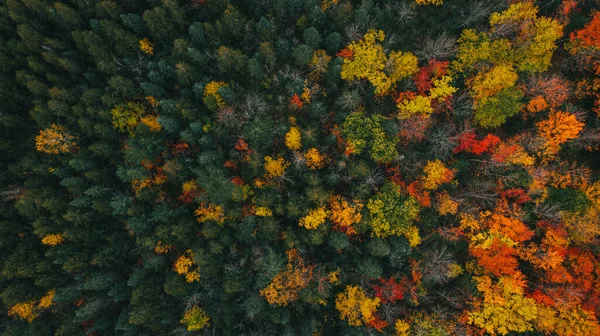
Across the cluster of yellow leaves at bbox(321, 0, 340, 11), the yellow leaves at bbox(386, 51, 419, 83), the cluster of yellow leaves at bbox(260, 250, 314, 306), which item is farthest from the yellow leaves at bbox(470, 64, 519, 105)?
the cluster of yellow leaves at bbox(260, 250, 314, 306)

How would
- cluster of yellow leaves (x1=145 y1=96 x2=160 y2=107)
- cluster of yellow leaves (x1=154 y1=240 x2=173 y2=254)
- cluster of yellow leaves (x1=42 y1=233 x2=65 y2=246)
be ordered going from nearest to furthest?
1. cluster of yellow leaves (x1=42 y1=233 x2=65 y2=246)
2. cluster of yellow leaves (x1=154 y1=240 x2=173 y2=254)
3. cluster of yellow leaves (x1=145 y1=96 x2=160 y2=107)

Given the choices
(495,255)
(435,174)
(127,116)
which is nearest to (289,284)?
(435,174)

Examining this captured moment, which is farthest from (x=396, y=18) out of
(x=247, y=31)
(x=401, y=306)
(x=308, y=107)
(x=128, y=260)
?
(x=128, y=260)

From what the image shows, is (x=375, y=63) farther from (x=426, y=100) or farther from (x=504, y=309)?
(x=504, y=309)

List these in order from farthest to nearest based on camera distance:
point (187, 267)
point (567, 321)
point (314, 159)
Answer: point (567, 321) → point (187, 267) → point (314, 159)

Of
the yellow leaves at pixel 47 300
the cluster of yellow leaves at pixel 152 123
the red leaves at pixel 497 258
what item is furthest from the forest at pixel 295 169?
the cluster of yellow leaves at pixel 152 123

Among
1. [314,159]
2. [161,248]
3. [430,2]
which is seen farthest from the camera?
[430,2]

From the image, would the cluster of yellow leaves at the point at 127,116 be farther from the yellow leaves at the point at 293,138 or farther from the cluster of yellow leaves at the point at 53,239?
the yellow leaves at the point at 293,138

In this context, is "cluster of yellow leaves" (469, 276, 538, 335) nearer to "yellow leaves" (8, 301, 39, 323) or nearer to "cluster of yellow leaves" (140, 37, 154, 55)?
"cluster of yellow leaves" (140, 37, 154, 55)
